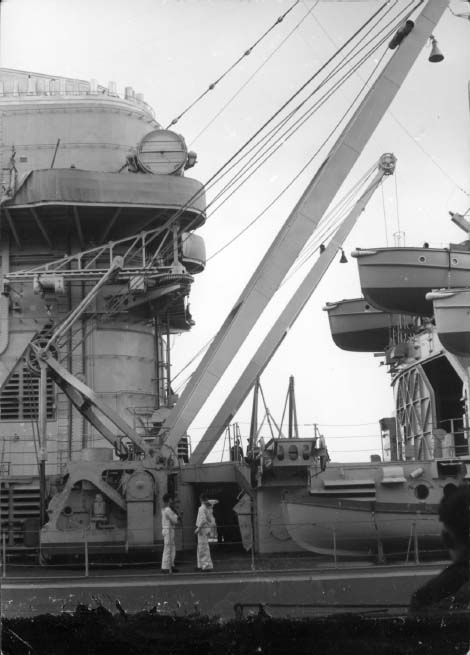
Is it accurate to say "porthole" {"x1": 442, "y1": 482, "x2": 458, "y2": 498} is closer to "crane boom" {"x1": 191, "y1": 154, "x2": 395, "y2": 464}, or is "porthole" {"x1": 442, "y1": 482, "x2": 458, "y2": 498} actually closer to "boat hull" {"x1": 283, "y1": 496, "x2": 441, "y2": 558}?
"boat hull" {"x1": 283, "y1": 496, "x2": 441, "y2": 558}

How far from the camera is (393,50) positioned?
17219 mm

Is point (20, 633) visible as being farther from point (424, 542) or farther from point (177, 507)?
point (424, 542)

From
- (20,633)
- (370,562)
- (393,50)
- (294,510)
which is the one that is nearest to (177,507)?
(294,510)

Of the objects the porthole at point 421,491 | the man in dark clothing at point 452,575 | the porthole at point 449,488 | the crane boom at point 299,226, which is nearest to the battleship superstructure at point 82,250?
A: the crane boom at point 299,226

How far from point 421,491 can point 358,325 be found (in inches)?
364

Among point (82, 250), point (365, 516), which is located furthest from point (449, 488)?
point (82, 250)

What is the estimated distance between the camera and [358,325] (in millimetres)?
24875

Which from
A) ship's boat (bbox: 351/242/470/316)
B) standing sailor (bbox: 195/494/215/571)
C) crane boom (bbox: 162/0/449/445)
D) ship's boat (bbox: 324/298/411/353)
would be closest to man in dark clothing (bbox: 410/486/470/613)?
standing sailor (bbox: 195/494/215/571)

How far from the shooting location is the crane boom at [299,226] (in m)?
16.5

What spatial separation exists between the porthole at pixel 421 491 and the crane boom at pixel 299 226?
3451mm

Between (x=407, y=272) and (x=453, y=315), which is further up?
(x=407, y=272)

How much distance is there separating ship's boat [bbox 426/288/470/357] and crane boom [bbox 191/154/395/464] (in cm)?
242

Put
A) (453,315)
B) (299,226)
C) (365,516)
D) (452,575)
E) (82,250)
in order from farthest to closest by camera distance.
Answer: (82,250) → (453,315) → (299,226) → (365,516) → (452,575)

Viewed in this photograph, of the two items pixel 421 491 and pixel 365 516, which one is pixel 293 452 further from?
pixel 421 491
